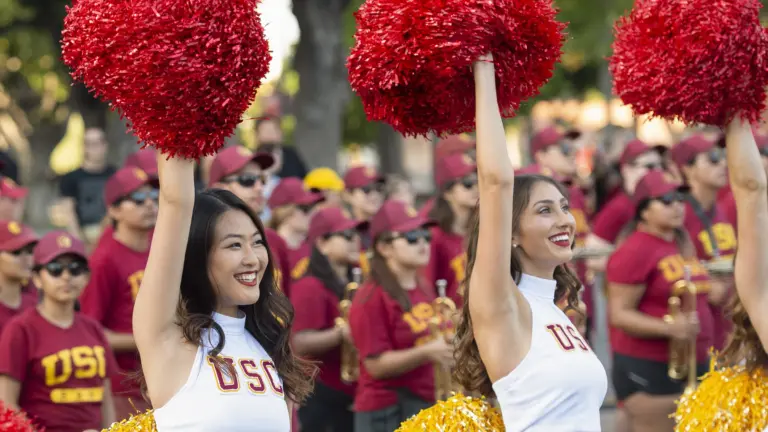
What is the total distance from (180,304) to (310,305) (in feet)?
10.9

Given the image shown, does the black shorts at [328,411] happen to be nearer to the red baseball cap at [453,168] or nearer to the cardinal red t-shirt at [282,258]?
the cardinal red t-shirt at [282,258]

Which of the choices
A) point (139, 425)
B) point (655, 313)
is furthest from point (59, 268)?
point (655, 313)

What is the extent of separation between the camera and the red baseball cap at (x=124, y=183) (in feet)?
20.9

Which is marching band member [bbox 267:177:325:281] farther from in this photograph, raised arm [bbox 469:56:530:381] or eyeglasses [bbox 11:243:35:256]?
raised arm [bbox 469:56:530:381]

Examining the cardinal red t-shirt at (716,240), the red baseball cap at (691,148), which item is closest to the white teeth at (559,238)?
the cardinal red t-shirt at (716,240)

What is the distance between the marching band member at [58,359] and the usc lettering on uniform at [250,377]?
1787 millimetres

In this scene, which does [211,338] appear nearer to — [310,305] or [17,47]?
[310,305]

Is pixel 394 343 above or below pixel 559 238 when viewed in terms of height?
below

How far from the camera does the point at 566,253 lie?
3.78 meters

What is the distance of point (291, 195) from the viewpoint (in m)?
7.78

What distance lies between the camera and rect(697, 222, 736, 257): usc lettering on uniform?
7.59 meters

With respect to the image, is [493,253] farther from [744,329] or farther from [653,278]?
[653,278]

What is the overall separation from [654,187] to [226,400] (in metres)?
4.29

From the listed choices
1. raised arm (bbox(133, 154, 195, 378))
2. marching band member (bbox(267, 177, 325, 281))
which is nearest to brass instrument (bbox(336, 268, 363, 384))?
marching band member (bbox(267, 177, 325, 281))
